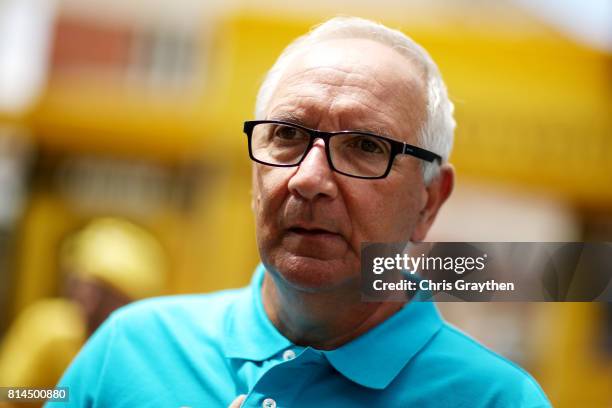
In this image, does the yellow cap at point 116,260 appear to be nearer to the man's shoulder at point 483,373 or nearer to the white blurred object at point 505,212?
the man's shoulder at point 483,373

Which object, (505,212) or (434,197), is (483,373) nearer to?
(434,197)

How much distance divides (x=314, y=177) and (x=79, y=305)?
2533 millimetres

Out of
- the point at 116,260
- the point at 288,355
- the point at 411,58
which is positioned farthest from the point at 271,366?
the point at 116,260

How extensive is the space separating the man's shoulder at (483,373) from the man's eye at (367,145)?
44 centimetres

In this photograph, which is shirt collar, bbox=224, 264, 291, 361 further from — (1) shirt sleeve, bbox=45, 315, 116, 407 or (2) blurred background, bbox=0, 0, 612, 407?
(2) blurred background, bbox=0, 0, 612, 407

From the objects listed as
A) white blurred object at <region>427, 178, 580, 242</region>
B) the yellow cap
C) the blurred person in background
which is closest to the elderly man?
the blurred person in background

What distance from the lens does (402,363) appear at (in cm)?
150

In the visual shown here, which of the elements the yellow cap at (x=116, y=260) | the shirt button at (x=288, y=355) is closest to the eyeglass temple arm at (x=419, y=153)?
the shirt button at (x=288, y=355)

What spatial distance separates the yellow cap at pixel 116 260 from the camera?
3.75m

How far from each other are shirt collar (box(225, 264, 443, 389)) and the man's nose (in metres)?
0.34

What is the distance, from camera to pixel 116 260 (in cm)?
389

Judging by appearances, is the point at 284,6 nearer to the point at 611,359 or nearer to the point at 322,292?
the point at 611,359

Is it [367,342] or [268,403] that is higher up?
[367,342]

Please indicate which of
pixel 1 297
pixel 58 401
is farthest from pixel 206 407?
pixel 1 297
